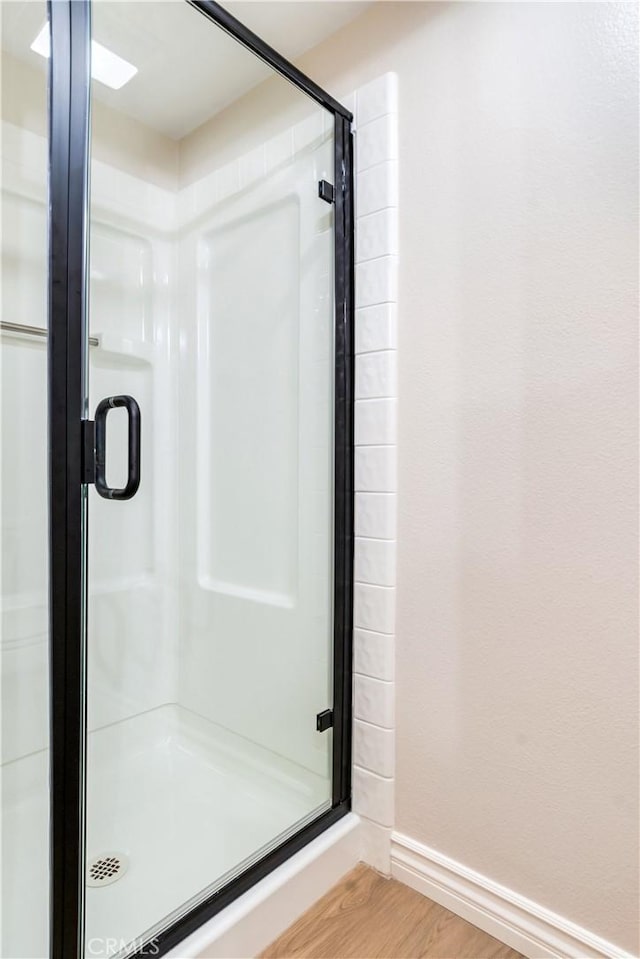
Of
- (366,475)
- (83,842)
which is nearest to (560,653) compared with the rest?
(366,475)

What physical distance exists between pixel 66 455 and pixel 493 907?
1308 mm

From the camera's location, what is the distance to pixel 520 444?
1.19 m

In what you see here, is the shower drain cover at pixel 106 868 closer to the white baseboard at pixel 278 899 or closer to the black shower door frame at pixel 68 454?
the black shower door frame at pixel 68 454

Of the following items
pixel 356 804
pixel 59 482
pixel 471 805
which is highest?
pixel 59 482

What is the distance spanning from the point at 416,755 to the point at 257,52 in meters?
1.75

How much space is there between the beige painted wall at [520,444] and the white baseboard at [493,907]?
0.08 feet

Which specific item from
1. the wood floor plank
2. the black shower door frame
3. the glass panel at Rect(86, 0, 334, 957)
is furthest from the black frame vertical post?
the wood floor plank

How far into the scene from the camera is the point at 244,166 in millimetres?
1530

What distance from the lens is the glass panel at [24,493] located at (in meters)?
1.00

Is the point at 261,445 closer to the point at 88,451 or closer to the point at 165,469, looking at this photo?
the point at 165,469

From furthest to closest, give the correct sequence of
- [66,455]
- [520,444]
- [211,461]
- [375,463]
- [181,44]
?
1. [211,461]
2. [375,463]
3. [181,44]
4. [520,444]
5. [66,455]

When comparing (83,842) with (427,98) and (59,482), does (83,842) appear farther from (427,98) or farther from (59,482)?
(427,98)

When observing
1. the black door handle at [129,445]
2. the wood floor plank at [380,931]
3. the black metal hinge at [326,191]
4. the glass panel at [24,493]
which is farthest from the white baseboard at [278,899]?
the black metal hinge at [326,191]

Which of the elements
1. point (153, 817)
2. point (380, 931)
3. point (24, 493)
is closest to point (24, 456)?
point (24, 493)
